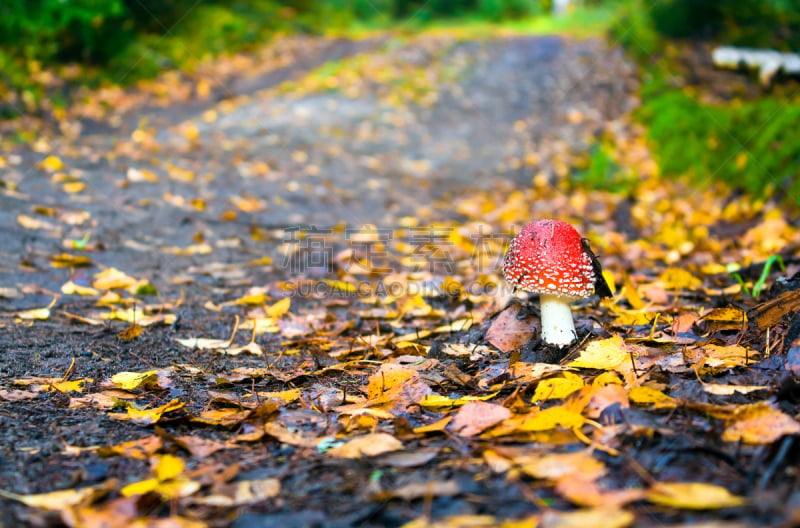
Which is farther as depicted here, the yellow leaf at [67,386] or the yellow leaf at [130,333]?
the yellow leaf at [130,333]

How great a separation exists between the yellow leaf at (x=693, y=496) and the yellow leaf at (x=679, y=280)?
2.18 metres

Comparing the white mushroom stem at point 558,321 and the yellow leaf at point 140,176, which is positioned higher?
the yellow leaf at point 140,176

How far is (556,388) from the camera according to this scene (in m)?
2.02

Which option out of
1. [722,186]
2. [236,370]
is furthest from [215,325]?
[722,186]

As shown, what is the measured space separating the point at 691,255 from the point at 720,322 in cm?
196

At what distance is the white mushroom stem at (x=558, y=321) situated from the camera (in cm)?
254

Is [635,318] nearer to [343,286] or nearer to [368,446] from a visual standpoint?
[368,446]

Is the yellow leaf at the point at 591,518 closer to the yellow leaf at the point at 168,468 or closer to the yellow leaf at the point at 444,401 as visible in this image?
the yellow leaf at the point at 444,401

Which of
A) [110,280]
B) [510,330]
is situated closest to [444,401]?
[510,330]

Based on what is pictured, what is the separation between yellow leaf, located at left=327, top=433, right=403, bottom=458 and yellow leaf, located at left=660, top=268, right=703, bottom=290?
2249 millimetres

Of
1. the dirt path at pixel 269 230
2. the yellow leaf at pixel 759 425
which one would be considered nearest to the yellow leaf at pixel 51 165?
the dirt path at pixel 269 230

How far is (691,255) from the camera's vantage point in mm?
4363

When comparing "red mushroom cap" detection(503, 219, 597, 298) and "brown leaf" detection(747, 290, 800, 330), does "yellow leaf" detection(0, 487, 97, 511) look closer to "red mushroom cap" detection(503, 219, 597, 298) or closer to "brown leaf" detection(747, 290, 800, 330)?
"red mushroom cap" detection(503, 219, 597, 298)

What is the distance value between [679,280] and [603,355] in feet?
4.73
